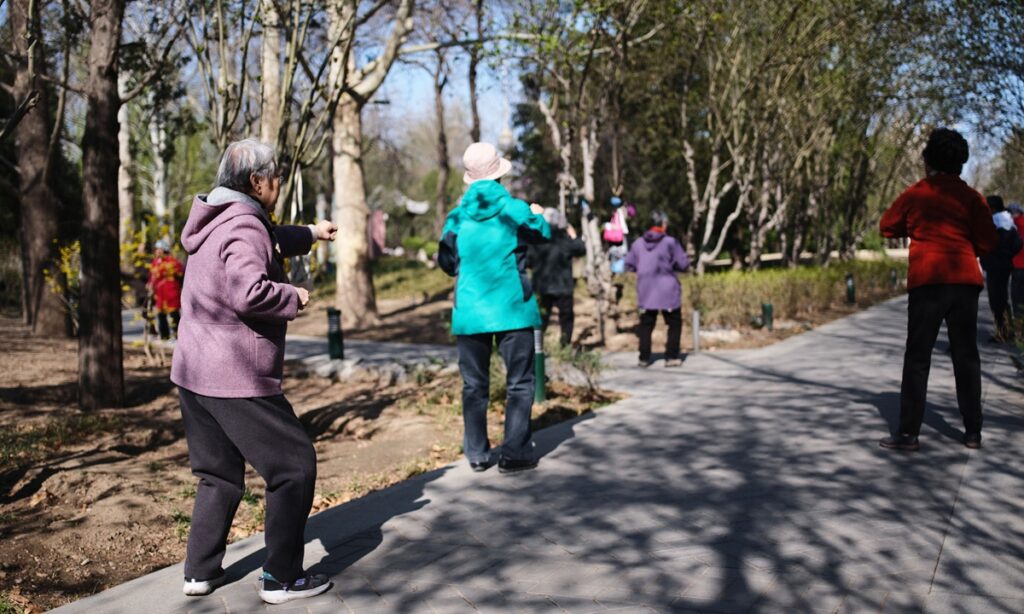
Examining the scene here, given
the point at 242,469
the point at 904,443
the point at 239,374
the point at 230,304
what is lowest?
the point at 904,443

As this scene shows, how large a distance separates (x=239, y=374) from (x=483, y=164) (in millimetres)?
2752

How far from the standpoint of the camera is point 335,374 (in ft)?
37.8

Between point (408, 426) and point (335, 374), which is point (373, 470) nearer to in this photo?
point (408, 426)

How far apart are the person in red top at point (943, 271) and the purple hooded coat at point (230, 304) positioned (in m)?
3.99

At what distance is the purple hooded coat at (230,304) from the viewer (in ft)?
12.0

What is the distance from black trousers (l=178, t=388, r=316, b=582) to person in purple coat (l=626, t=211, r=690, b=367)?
8225 mm

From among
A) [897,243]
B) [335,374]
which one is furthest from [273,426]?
[897,243]

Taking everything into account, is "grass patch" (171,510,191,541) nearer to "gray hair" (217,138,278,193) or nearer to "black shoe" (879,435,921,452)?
"gray hair" (217,138,278,193)

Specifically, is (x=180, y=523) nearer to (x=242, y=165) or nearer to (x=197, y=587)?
(x=197, y=587)

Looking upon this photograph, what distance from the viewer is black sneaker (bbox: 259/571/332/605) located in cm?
383

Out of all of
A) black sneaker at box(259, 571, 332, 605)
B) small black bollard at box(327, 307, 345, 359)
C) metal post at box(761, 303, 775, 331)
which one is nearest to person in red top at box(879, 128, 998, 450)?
black sneaker at box(259, 571, 332, 605)

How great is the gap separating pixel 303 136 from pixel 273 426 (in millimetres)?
4547

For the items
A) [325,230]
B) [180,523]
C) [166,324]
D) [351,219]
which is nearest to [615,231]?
[351,219]

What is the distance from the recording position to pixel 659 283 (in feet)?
38.2
